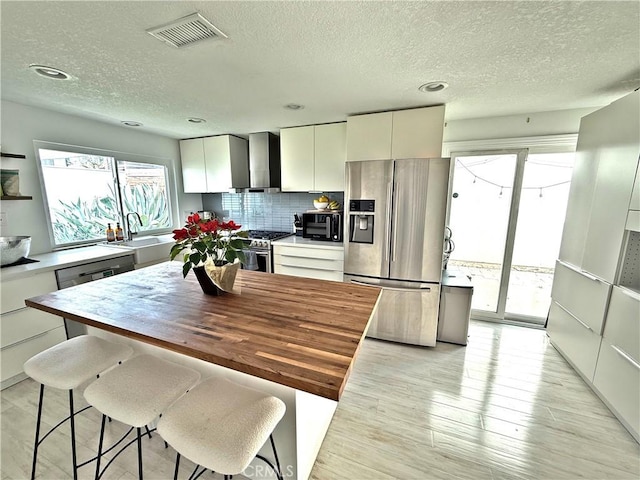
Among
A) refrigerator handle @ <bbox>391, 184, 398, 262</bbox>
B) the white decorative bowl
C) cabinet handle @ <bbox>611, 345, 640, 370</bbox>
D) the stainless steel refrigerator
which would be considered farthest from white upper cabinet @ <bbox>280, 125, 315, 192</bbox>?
cabinet handle @ <bbox>611, 345, 640, 370</bbox>

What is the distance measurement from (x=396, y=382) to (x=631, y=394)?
1.44 m

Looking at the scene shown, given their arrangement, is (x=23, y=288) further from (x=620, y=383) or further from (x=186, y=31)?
(x=620, y=383)

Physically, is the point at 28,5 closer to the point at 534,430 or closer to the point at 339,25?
the point at 339,25

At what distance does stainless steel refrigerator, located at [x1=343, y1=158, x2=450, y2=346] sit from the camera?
2.44 m

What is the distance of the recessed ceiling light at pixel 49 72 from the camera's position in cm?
170

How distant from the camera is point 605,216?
192 cm

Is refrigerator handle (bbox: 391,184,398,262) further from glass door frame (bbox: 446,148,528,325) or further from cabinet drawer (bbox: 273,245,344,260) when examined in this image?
glass door frame (bbox: 446,148,528,325)

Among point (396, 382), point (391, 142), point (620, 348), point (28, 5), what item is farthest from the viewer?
point (391, 142)

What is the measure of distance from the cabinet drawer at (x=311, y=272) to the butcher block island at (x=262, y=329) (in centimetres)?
124

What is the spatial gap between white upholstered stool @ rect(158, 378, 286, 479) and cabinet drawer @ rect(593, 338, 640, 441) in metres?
2.21

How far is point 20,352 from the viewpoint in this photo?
6.73ft

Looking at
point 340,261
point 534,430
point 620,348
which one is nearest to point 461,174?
point 340,261

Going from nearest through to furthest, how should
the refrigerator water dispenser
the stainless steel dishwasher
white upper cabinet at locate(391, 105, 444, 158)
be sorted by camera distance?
the stainless steel dishwasher → white upper cabinet at locate(391, 105, 444, 158) → the refrigerator water dispenser

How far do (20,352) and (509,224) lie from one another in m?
4.85
